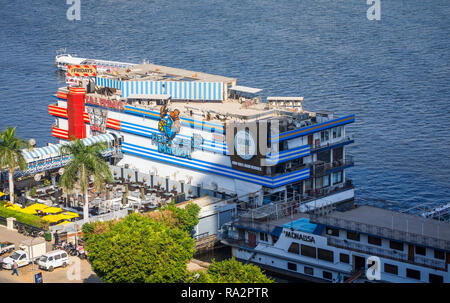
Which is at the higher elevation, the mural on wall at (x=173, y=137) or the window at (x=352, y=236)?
the mural on wall at (x=173, y=137)

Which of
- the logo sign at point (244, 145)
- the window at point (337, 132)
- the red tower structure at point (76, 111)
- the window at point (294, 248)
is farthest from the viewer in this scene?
the red tower structure at point (76, 111)

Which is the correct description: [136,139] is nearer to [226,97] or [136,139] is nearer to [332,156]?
[226,97]

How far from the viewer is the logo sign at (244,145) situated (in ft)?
338

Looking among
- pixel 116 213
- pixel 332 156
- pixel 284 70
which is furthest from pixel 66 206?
pixel 284 70

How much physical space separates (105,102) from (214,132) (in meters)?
20.5

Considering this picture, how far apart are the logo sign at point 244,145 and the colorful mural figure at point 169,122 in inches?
418

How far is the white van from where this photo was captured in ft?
292

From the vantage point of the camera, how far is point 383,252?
85750 millimetres

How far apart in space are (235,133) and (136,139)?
19.2 meters

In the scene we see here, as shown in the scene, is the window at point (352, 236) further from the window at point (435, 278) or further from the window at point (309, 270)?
the window at point (435, 278)

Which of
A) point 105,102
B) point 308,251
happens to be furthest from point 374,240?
point 105,102

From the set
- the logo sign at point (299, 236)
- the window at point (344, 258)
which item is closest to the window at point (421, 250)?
the window at point (344, 258)

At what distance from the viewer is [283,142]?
339ft

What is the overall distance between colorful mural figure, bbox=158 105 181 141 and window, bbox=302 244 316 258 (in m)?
28.8
